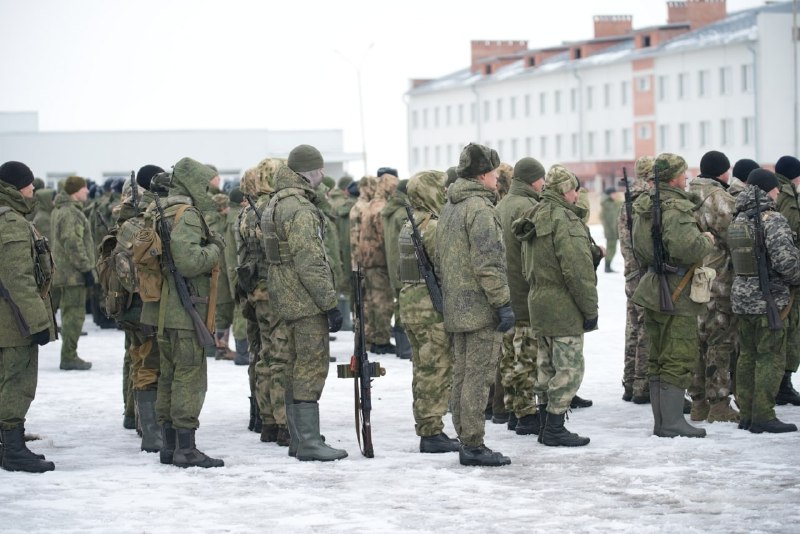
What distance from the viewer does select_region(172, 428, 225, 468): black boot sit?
9.84 m

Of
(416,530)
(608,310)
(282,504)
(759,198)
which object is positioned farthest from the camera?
(608,310)

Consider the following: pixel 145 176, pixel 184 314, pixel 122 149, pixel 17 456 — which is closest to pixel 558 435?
pixel 184 314

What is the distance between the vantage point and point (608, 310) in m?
22.1

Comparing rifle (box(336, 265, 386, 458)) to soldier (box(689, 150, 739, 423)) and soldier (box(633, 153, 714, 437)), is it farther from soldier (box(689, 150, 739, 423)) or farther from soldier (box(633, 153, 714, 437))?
soldier (box(689, 150, 739, 423))

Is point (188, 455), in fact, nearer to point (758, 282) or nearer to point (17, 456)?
point (17, 456)

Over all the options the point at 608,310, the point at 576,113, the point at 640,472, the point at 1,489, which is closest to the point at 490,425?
the point at 640,472

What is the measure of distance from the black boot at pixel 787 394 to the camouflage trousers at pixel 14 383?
20.4 feet

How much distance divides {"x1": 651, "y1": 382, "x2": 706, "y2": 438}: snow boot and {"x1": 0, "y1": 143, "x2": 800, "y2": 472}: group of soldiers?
0.03ft

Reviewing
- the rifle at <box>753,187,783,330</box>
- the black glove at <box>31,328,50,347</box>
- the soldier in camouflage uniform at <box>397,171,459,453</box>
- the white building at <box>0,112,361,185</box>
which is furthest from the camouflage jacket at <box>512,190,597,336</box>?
the white building at <box>0,112,361,185</box>

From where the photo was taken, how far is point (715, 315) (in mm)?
11289

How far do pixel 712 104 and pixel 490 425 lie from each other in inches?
2467

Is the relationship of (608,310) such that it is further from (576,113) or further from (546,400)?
(576,113)

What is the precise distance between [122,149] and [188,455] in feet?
215

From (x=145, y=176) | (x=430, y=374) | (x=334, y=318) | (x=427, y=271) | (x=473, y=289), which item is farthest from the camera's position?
(x=145, y=176)
